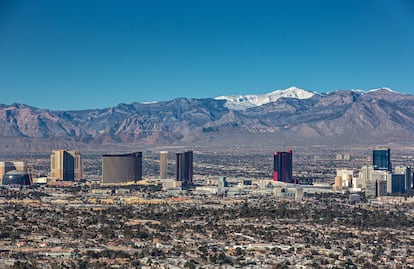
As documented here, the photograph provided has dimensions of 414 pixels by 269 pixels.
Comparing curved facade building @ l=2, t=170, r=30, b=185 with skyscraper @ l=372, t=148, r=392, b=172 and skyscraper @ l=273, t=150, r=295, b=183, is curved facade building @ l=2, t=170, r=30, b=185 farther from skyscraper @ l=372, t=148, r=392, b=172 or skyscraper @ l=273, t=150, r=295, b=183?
skyscraper @ l=372, t=148, r=392, b=172

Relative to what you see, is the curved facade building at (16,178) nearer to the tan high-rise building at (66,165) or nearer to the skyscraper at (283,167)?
the tan high-rise building at (66,165)

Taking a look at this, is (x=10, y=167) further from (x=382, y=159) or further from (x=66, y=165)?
(x=382, y=159)

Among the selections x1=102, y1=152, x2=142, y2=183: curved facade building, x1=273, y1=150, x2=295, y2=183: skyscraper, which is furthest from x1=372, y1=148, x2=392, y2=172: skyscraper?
x1=102, y1=152, x2=142, y2=183: curved facade building

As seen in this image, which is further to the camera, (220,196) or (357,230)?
(220,196)

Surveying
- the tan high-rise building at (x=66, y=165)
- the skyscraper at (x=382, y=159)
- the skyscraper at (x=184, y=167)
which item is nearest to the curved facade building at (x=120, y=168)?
the skyscraper at (x=184, y=167)

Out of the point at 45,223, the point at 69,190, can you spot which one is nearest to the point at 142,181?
the point at 69,190

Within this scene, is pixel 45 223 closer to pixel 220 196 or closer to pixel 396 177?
pixel 220 196
